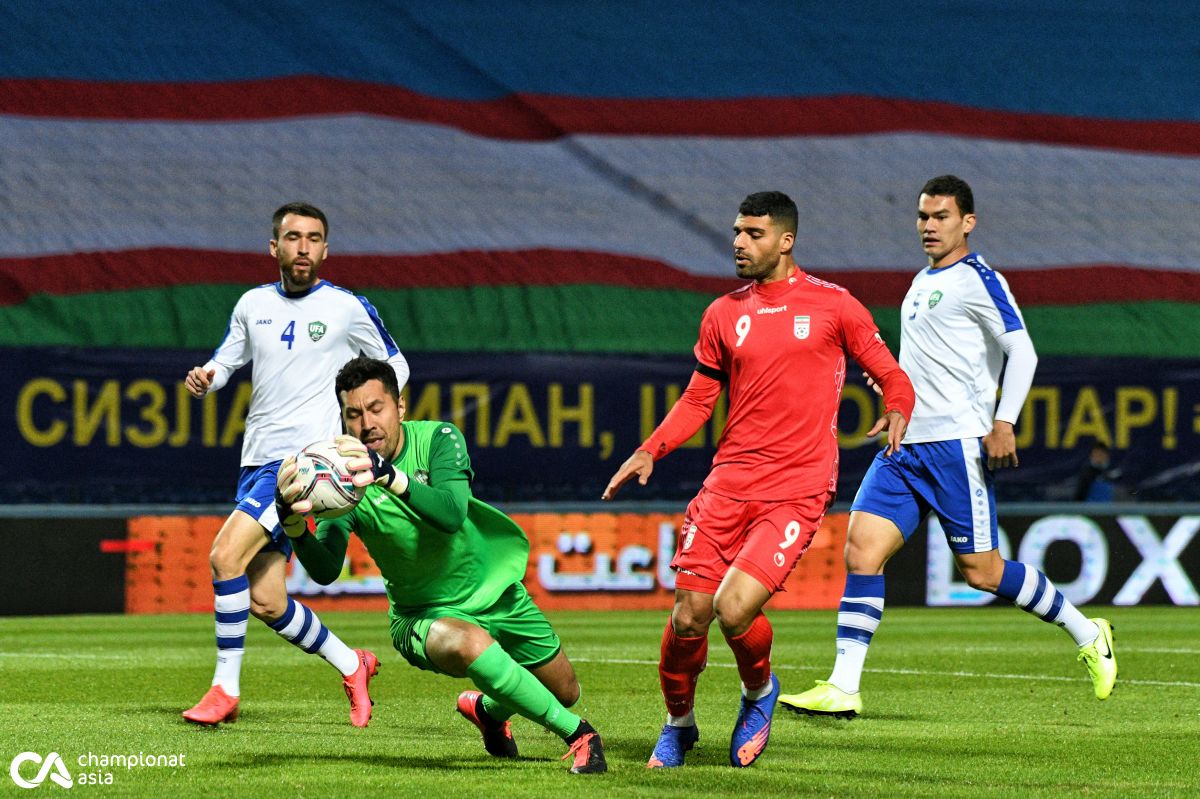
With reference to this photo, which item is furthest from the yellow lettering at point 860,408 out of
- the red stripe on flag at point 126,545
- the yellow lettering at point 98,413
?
the red stripe on flag at point 126,545

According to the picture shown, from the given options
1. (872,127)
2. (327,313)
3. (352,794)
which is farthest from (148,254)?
(352,794)

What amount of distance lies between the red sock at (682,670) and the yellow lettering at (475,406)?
39.8 ft

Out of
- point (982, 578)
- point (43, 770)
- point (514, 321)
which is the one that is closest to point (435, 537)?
point (43, 770)

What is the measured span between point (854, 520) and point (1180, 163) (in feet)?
57.4

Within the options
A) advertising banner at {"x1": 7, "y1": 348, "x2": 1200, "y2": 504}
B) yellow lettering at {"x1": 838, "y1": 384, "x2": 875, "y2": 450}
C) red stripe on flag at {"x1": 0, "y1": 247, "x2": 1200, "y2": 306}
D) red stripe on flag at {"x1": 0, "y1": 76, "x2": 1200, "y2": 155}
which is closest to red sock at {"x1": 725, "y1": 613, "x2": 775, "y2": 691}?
advertising banner at {"x1": 7, "y1": 348, "x2": 1200, "y2": 504}

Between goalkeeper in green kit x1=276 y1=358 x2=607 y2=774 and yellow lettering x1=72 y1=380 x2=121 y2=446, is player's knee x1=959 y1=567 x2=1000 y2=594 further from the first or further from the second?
yellow lettering x1=72 y1=380 x2=121 y2=446

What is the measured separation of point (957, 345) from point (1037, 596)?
1.12 metres

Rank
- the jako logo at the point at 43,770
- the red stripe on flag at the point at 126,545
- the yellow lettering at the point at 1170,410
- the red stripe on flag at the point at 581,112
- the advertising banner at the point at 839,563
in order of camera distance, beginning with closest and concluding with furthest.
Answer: the jako logo at the point at 43,770
the red stripe on flag at the point at 126,545
the advertising banner at the point at 839,563
the yellow lettering at the point at 1170,410
the red stripe on flag at the point at 581,112

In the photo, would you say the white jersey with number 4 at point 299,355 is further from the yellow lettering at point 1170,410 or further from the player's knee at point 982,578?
the yellow lettering at point 1170,410

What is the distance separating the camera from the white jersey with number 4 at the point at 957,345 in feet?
26.8

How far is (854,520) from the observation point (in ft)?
26.5

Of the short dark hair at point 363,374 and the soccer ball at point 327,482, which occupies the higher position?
the short dark hair at point 363,374

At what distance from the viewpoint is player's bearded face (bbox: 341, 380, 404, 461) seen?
19.8ft

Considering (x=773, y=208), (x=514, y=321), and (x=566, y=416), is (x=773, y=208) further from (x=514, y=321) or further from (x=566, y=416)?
(x=514, y=321)
